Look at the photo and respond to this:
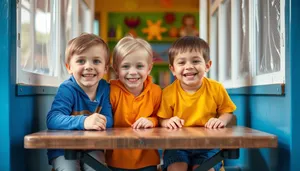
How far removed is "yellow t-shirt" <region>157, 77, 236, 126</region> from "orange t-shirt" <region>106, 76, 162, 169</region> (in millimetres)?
52

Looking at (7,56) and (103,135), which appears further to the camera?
(7,56)

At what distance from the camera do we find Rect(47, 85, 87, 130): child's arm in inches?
65.4

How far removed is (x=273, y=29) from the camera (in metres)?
1.91

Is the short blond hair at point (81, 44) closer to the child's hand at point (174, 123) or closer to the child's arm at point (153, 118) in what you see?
the child's arm at point (153, 118)

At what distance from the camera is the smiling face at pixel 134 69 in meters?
1.92

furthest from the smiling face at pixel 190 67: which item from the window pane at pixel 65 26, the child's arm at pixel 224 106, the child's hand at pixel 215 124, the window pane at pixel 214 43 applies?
the window pane at pixel 214 43

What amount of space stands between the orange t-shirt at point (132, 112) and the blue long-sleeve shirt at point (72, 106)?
0.05 m

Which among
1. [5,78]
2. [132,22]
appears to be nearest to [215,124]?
[5,78]

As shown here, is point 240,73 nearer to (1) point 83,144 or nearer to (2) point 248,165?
(2) point 248,165

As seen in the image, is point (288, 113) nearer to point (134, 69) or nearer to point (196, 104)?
point (196, 104)

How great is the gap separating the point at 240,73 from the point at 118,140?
152 cm

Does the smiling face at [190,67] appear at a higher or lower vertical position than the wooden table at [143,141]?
higher

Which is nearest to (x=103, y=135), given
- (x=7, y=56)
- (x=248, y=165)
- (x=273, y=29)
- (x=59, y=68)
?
(x=7, y=56)

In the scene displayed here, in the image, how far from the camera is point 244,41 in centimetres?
262
